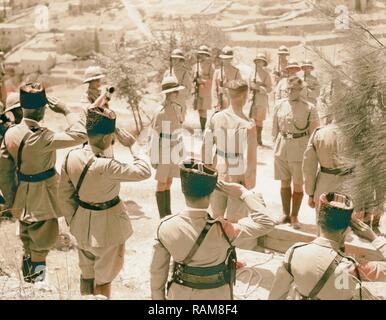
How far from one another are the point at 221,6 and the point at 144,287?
2581 cm

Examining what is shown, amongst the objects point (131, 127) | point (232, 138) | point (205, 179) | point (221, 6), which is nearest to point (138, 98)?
point (131, 127)

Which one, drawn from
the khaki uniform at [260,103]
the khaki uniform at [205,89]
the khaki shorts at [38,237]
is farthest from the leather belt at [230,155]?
the khaki uniform at [205,89]

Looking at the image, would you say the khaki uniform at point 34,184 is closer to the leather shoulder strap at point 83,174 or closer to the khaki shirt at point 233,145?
the leather shoulder strap at point 83,174

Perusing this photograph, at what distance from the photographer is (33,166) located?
586 cm

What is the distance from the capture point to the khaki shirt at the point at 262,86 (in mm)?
11766

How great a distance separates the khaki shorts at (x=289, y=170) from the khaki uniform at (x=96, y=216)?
3.09m

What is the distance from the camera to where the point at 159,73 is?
575 inches

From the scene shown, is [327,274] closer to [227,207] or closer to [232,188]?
[232,188]

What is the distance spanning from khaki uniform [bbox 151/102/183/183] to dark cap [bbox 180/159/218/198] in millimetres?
3824

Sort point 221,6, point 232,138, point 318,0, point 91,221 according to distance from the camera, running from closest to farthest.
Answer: point 91,221
point 318,0
point 232,138
point 221,6

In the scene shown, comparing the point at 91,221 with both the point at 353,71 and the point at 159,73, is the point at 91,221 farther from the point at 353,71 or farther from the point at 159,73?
the point at 159,73

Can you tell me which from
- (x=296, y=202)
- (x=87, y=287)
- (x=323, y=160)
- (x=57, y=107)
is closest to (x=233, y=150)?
(x=323, y=160)

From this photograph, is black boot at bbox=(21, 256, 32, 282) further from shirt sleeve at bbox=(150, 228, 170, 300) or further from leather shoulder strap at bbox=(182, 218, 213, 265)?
leather shoulder strap at bbox=(182, 218, 213, 265)

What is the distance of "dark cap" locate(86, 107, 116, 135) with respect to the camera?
487 centimetres
